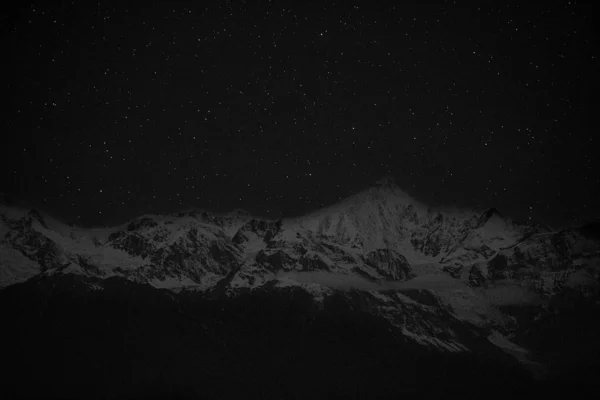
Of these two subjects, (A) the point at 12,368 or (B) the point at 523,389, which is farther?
(B) the point at 523,389

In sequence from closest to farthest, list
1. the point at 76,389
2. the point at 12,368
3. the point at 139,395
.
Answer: the point at 139,395 → the point at 76,389 → the point at 12,368

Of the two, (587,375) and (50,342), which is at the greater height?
(587,375)

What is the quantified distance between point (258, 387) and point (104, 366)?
4719 cm

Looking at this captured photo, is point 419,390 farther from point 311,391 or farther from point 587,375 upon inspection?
point 587,375

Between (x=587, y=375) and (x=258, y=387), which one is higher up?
(x=587, y=375)

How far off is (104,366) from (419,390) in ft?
319

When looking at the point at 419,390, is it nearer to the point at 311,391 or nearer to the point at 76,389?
the point at 311,391

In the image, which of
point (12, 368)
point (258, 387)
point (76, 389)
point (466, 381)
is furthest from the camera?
point (466, 381)

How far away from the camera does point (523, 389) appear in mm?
183625

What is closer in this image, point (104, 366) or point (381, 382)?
point (104, 366)

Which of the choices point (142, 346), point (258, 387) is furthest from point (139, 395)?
point (142, 346)

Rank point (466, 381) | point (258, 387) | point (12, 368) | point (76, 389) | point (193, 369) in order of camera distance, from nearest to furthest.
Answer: point (76, 389) → point (12, 368) → point (258, 387) → point (193, 369) → point (466, 381)

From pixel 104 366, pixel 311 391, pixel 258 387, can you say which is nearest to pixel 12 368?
pixel 104 366

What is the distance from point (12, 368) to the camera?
Result: 151m
